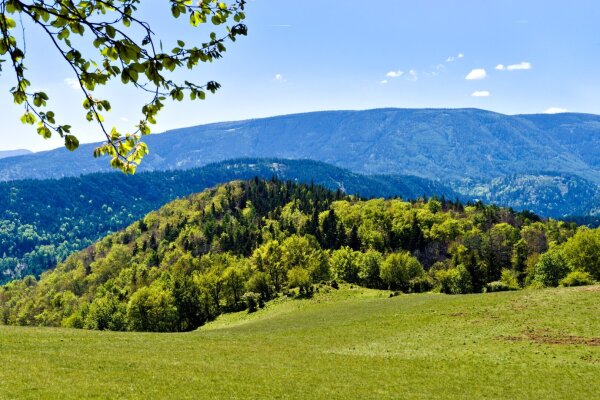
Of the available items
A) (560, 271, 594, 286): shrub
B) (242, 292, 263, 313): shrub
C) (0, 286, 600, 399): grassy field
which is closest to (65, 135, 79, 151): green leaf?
(0, 286, 600, 399): grassy field

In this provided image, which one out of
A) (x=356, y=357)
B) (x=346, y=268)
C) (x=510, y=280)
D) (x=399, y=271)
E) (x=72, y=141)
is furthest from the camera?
(x=346, y=268)

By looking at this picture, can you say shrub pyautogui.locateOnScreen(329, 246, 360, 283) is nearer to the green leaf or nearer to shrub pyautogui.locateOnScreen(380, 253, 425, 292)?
shrub pyautogui.locateOnScreen(380, 253, 425, 292)

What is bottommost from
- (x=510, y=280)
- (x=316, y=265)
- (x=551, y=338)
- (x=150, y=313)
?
(x=150, y=313)

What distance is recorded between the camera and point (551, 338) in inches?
1962

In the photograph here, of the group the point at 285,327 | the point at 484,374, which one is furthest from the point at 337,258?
the point at 484,374

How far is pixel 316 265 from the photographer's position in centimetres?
12456

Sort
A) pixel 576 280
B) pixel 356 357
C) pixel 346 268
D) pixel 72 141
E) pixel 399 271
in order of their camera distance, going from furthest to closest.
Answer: pixel 346 268 → pixel 399 271 → pixel 576 280 → pixel 356 357 → pixel 72 141

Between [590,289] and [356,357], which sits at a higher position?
[356,357]

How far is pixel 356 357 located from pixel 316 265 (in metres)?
77.4

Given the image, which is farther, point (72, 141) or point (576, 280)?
point (576, 280)

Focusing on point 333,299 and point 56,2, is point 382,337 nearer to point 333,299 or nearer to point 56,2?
point 333,299

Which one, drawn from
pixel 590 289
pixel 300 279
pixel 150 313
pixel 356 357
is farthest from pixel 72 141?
pixel 300 279

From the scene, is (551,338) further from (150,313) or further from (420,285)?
(150,313)

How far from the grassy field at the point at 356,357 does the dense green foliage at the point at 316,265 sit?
38567mm
